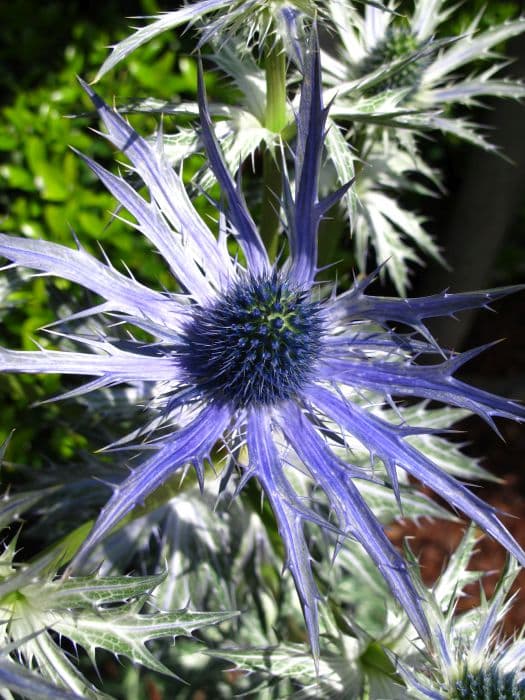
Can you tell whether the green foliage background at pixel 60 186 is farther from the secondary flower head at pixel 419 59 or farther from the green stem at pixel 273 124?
the green stem at pixel 273 124

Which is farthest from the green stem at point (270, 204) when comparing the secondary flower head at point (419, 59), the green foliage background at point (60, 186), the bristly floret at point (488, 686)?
the bristly floret at point (488, 686)

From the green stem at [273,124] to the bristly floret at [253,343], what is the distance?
0.29ft

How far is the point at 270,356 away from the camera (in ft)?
2.67

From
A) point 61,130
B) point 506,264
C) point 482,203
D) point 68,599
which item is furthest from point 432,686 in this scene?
point 506,264

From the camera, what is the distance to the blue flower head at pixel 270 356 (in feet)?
2.04

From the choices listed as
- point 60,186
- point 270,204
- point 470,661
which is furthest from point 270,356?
point 60,186

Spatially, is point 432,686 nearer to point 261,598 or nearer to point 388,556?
point 388,556

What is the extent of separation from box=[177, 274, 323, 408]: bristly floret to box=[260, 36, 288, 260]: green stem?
3.5 inches

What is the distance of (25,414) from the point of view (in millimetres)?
1396

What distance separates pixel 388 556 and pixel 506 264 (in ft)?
6.27

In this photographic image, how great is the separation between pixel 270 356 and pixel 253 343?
3cm

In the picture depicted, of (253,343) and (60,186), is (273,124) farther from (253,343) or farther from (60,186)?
(60,186)

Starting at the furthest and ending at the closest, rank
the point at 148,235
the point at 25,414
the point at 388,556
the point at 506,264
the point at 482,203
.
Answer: the point at 506,264 < the point at 482,203 < the point at 25,414 < the point at 148,235 < the point at 388,556

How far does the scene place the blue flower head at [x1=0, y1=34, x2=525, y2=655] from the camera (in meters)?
0.62
